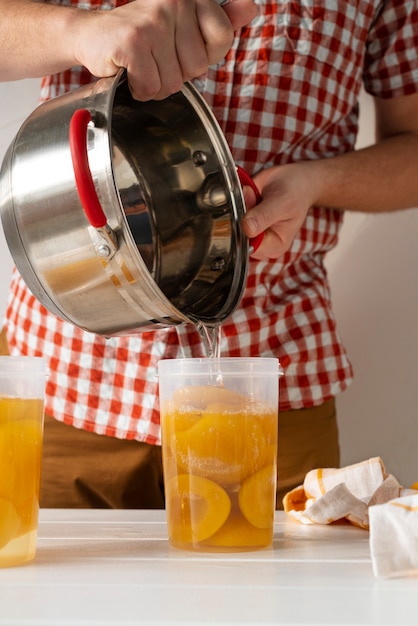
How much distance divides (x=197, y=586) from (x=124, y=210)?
386 mm

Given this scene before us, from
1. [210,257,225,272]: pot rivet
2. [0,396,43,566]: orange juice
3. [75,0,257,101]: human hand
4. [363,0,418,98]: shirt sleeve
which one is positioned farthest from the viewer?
[363,0,418,98]: shirt sleeve

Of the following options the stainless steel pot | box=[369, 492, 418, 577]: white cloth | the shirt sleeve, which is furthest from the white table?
the shirt sleeve

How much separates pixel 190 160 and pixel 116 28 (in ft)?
0.56

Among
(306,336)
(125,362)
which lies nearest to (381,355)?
(306,336)

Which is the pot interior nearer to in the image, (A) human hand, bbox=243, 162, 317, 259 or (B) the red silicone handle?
(A) human hand, bbox=243, 162, 317, 259

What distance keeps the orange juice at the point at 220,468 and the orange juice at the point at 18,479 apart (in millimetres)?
122

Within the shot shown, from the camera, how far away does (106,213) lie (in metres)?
0.74

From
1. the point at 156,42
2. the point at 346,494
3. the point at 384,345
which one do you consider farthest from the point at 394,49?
the point at 346,494

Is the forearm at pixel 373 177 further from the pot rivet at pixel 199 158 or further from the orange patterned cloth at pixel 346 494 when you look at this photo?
the orange patterned cloth at pixel 346 494

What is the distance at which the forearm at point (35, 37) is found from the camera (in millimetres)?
907

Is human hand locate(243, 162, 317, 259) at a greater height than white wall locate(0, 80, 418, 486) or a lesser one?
greater

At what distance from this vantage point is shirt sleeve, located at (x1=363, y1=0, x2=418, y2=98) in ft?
4.45

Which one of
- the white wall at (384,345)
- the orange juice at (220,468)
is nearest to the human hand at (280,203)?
the orange juice at (220,468)

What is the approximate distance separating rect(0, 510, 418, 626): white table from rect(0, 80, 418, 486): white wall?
0.86 meters
